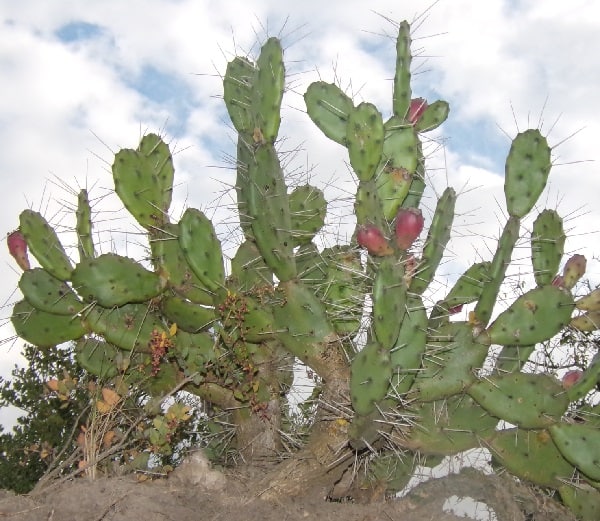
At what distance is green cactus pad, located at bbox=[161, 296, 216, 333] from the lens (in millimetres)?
3959

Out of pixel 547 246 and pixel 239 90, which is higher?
pixel 239 90

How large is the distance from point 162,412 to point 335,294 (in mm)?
1046

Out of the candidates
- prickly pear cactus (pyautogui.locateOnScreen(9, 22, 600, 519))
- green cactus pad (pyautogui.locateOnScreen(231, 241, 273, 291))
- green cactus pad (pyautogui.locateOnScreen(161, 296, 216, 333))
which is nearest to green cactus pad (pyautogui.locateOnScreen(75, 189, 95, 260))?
prickly pear cactus (pyautogui.locateOnScreen(9, 22, 600, 519))

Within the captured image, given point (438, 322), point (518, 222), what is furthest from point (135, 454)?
point (518, 222)

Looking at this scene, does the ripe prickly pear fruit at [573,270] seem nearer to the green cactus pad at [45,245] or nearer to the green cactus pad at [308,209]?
the green cactus pad at [308,209]

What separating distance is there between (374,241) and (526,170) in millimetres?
981

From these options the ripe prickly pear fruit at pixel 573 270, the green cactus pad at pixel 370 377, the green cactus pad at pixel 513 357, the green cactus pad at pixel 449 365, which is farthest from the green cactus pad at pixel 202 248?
the ripe prickly pear fruit at pixel 573 270

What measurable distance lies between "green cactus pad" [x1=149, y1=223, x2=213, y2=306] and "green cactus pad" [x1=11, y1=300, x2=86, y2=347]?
0.55m

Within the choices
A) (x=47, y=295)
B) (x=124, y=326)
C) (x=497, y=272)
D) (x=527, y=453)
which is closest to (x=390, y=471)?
(x=527, y=453)

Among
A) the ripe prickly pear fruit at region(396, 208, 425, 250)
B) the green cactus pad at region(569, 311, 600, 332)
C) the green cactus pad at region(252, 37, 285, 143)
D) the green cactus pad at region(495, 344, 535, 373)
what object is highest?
the green cactus pad at region(252, 37, 285, 143)

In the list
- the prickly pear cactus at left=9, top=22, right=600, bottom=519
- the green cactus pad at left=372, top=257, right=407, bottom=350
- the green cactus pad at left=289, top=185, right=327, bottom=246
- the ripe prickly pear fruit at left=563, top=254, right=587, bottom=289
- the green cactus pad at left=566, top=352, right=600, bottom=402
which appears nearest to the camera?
the green cactus pad at left=372, top=257, right=407, bottom=350

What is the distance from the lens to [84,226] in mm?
4125

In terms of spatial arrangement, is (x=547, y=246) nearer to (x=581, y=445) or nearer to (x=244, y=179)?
(x=581, y=445)

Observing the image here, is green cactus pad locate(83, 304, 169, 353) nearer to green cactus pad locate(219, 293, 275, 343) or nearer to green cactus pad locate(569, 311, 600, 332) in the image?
green cactus pad locate(219, 293, 275, 343)
